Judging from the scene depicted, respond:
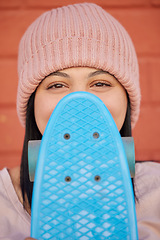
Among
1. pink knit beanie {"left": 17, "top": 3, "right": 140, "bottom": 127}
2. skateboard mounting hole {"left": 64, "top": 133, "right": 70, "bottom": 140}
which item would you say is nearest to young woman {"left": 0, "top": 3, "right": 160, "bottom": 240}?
pink knit beanie {"left": 17, "top": 3, "right": 140, "bottom": 127}

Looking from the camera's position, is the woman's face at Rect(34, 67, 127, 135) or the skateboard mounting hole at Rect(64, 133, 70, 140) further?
the woman's face at Rect(34, 67, 127, 135)

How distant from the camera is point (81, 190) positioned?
0.45 meters

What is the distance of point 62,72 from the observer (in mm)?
668

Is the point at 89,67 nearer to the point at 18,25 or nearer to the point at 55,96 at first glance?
the point at 55,96

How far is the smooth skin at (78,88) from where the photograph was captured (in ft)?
2.13

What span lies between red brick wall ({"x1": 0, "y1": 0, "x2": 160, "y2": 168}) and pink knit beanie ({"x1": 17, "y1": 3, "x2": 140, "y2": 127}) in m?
0.50

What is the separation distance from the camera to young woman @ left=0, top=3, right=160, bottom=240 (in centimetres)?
67

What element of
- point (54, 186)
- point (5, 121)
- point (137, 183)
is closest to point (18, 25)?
point (5, 121)

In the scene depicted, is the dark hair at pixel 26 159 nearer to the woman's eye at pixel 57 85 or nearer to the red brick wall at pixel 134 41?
the woman's eye at pixel 57 85

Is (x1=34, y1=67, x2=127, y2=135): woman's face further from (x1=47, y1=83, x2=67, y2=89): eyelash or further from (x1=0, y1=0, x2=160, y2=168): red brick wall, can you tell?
(x1=0, y1=0, x2=160, y2=168): red brick wall

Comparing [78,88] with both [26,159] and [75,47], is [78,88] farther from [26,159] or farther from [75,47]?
[26,159]

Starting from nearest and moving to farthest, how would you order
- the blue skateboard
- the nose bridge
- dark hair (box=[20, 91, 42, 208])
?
the blue skateboard
the nose bridge
dark hair (box=[20, 91, 42, 208])

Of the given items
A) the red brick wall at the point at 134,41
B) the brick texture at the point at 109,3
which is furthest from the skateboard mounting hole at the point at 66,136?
the brick texture at the point at 109,3

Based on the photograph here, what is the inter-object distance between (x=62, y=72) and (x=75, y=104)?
22 cm
